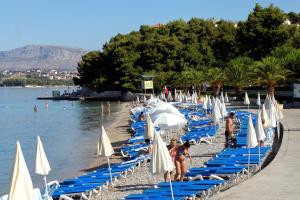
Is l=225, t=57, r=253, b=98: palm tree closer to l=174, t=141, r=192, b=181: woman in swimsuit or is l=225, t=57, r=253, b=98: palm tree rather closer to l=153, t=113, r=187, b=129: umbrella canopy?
l=153, t=113, r=187, b=129: umbrella canopy

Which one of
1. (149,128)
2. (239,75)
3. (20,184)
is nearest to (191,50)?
(239,75)

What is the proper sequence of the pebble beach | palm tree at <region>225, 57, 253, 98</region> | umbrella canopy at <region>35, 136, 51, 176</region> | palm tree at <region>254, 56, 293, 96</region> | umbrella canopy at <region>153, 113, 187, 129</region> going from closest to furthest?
umbrella canopy at <region>35, 136, 51, 176</region>, the pebble beach, umbrella canopy at <region>153, 113, 187, 129</region>, palm tree at <region>254, 56, 293, 96</region>, palm tree at <region>225, 57, 253, 98</region>

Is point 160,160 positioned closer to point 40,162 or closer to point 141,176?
point 40,162

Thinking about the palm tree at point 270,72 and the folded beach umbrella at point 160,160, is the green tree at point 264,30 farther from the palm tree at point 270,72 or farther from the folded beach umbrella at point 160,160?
the folded beach umbrella at point 160,160

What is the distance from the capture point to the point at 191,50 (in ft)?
255

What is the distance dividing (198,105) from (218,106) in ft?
49.3

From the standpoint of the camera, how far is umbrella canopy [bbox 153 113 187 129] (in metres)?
21.3

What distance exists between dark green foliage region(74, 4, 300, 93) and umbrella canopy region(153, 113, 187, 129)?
3326cm

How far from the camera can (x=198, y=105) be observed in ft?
139

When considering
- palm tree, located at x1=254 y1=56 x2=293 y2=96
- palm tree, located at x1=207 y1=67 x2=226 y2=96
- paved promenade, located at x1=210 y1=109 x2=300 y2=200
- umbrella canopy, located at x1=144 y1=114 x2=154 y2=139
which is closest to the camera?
paved promenade, located at x1=210 y1=109 x2=300 y2=200

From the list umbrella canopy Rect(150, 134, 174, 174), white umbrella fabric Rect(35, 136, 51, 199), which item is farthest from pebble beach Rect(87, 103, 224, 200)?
umbrella canopy Rect(150, 134, 174, 174)

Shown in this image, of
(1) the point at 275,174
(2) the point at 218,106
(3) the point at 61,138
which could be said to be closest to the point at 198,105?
(3) the point at 61,138

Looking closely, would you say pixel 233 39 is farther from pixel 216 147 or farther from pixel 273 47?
pixel 216 147

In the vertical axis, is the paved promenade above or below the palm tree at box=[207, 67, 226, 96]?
below
